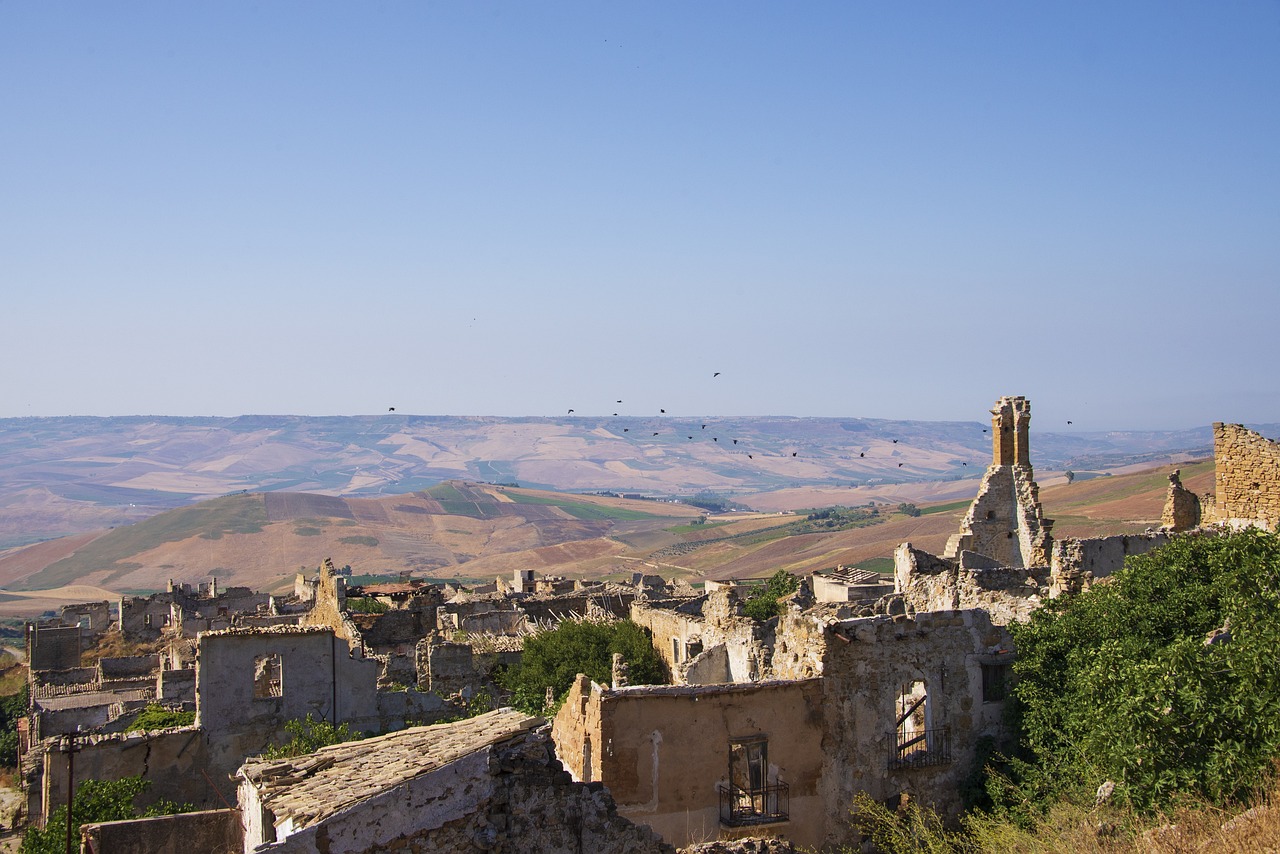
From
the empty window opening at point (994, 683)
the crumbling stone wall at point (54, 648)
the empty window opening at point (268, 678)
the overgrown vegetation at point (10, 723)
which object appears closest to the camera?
the empty window opening at point (994, 683)

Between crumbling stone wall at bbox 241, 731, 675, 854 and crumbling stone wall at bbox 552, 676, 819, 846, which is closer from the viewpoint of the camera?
crumbling stone wall at bbox 241, 731, 675, 854

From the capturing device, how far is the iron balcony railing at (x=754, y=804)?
17.5m

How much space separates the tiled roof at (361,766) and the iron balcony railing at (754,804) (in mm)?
6138

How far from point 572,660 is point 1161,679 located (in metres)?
17.7

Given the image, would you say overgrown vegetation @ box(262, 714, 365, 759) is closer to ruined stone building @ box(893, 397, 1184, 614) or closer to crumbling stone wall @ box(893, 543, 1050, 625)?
crumbling stone wall @ box(893, 543, 1050, 625)

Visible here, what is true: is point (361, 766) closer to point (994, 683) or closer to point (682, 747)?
point (682, 747)

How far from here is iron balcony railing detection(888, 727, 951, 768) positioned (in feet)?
64.7

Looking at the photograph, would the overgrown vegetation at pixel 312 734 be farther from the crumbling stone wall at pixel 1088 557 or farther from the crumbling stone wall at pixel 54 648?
the crumbling stone wall at pixel 54 648

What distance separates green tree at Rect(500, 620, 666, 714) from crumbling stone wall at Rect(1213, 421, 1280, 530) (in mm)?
14559

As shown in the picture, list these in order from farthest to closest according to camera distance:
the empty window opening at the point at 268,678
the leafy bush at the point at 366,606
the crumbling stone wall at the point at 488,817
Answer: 1. the leafy bush at the point at 366,606
2. the empty window opening at the point at 268,678
3. the crumbling stone wall at the point at 488,817

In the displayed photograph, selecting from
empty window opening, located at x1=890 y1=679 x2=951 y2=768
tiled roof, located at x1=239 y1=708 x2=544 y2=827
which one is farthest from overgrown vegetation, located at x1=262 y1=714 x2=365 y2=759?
tiled roof, located at x1=239 y1=708 x2=544 y2=827

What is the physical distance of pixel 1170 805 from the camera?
1485cm

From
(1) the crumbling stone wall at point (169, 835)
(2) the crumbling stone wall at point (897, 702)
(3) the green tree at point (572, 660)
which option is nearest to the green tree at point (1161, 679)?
(2) the crumbling stone wall at point (897, 702)

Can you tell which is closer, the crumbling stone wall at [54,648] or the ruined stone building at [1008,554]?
the ruined stone building at [1008,554]
